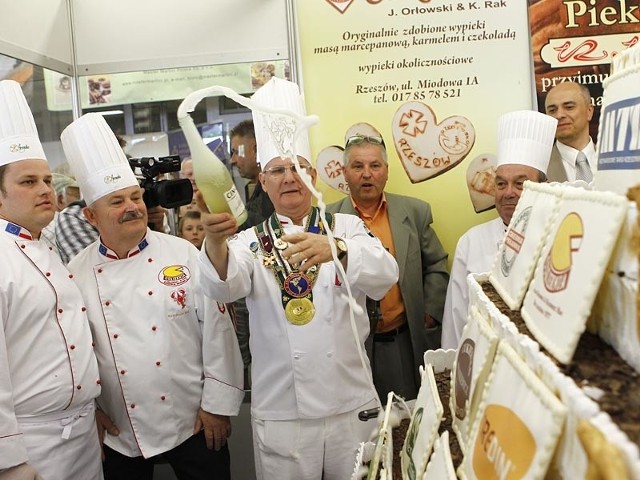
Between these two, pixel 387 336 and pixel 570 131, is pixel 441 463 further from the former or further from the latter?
pixel 570 131

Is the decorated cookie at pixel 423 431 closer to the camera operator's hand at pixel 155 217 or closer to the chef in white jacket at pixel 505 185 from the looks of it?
the chef in white jacket at pixel 505 185

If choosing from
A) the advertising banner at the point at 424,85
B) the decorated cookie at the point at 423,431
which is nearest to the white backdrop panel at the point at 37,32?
the advertising banner at the point at 424,85

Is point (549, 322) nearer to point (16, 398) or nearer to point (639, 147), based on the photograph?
point (639, 147)

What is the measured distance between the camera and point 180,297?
1.92 metres

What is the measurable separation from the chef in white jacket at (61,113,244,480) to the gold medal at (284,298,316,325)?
291mm

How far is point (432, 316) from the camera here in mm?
2521

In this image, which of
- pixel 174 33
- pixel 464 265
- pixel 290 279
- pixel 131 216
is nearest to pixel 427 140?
pixel 464 265

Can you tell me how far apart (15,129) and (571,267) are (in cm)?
169

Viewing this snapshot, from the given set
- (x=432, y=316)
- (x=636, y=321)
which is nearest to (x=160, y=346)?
(x=432, y=316)

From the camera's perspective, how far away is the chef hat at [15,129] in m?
1.70

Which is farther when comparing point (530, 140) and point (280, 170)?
point (530, 140)

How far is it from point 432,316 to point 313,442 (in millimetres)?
981

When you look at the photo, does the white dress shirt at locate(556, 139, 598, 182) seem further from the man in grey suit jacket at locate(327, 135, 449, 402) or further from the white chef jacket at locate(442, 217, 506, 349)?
the man in grey suit jacket at locate(327, 135, 449, 402)

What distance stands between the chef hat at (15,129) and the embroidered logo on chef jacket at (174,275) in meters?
0.54
